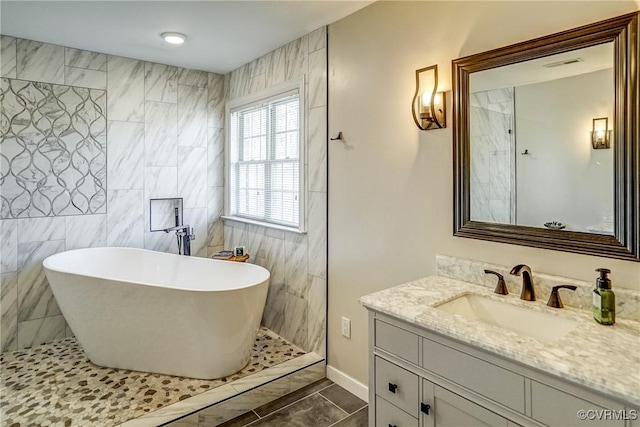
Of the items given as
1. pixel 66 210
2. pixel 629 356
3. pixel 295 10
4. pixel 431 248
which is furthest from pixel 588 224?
pixel 66 210

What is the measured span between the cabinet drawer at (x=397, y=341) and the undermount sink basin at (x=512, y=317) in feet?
0.75

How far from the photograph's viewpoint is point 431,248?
2.10 metres

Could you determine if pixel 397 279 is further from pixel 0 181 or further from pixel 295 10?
pixel 0 181

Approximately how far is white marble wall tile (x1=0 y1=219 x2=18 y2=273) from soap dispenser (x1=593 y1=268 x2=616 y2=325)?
390 cm

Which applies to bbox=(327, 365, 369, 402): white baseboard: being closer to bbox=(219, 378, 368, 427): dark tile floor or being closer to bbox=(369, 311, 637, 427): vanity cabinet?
bbox=(219, 378, 368, 427): dark tile floor

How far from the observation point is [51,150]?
3.20m

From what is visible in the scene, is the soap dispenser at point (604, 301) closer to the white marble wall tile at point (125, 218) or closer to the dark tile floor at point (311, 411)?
the dark tile floor at point (311, 411)

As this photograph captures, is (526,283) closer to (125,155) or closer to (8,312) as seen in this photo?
(125,155)

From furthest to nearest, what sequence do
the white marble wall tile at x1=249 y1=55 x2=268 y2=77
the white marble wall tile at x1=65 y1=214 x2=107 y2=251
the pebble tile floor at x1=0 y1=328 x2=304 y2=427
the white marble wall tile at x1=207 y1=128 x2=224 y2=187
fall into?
1. the white marble wall tile at x1=207 y1=128 x2=224 y2=187
2. the white marble wall tile at x1=249 y1=55 x2=268 y2=77
3. the white marble wall tile at x1=65 y1=214 x2=107 y2=251
4. the pebble tile floor at x1=0 y1=328 x2=304 y2=427

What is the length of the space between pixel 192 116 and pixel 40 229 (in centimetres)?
172

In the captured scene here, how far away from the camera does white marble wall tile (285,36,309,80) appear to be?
296cm

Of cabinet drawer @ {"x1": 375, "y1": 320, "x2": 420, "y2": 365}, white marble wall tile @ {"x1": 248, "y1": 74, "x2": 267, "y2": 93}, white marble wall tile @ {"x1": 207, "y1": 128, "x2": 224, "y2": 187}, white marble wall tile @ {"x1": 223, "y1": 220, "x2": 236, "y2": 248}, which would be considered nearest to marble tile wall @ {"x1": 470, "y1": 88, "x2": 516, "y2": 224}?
cabinet drawer @ {"x1": 375, "y1": 320, "x2": 420, "y2": 365}

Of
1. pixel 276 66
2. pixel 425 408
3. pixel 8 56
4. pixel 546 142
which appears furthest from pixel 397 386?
pixel 8 56

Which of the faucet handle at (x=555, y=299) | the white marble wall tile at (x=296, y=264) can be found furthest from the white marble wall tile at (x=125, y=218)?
the faucet handle at (x=555, y=299)
